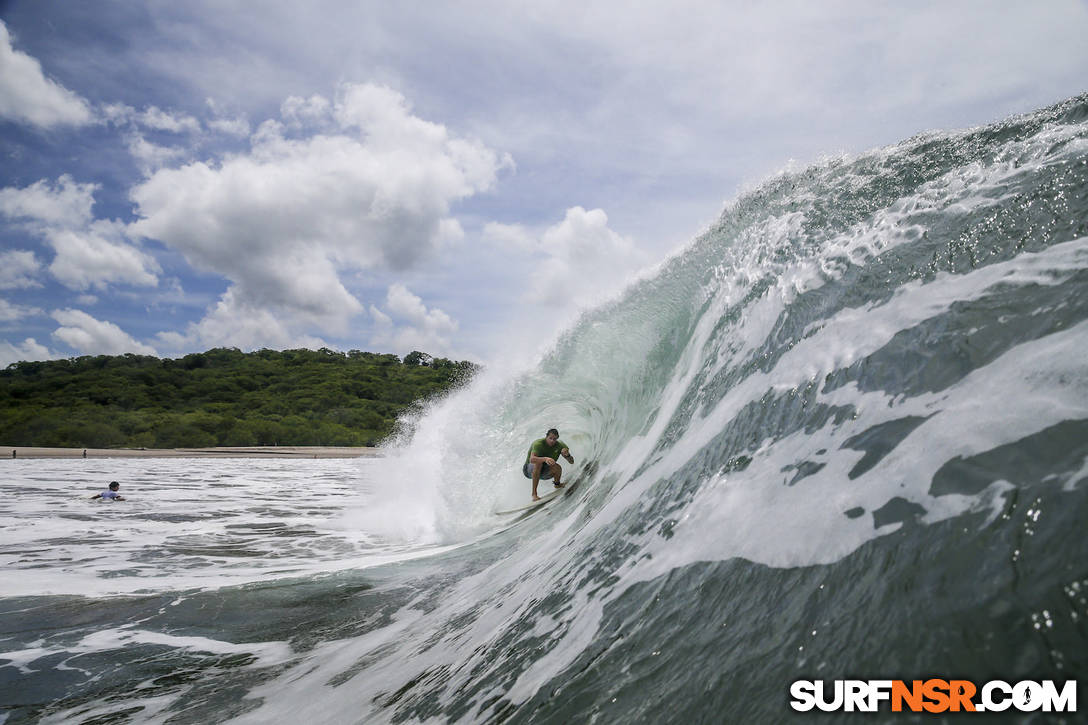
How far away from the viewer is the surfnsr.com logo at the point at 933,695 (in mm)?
1132

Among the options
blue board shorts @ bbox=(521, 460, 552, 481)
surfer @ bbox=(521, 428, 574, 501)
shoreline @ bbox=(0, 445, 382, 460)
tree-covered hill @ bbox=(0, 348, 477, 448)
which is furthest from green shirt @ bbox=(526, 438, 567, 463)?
tree-covered hill @ bbox=(0, 348, 477, 448)

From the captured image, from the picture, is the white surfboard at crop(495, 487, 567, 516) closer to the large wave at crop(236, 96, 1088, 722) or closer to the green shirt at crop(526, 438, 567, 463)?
the green shirt at crop(526, 438, 567, 463)

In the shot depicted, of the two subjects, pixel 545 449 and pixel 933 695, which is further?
pixel 545 449

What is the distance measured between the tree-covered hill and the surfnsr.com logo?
160 feet

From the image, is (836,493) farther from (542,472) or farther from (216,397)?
(216,397)

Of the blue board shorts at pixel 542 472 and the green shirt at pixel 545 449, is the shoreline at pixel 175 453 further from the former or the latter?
the green shirt at pixel 545 449

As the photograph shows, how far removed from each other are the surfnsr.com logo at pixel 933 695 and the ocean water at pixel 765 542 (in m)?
0.03

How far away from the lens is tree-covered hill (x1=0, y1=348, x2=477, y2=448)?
5712 centimetres

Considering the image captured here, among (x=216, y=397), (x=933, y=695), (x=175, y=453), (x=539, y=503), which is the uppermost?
(x=216, y=397)

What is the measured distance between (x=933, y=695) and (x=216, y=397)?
294ft

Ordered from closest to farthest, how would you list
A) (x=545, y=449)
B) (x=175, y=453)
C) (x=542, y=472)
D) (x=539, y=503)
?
(x=539, y=503) < (x=545, y=449) < (x=542, y=472) < (x=175, y=453)

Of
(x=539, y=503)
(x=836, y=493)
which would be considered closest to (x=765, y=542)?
(x=836, y=493)

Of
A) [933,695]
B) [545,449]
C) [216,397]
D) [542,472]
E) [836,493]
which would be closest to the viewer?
[933,695]

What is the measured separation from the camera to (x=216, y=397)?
80125 millimetres
